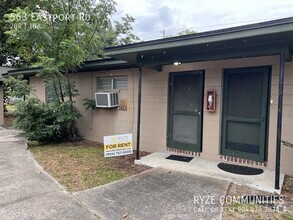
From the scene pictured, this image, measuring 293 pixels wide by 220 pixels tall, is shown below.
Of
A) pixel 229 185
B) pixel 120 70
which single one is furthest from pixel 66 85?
pixel 229 185

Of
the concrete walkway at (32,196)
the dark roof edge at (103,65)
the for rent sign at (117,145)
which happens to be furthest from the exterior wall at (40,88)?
the for rent sign at (117,145)

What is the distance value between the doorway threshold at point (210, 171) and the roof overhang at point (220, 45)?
6.63ft

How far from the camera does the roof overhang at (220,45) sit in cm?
296

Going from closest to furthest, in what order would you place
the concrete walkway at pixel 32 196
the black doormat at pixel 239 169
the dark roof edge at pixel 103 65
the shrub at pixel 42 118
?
the concrete walkway at pixel 32 196 < the black doormat at pixel 239 169 < the dark roof edge at pixel 103 65 < the shrub at pixel 42 118

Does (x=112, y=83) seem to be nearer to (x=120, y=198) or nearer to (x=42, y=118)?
Result: (x=42, y=118)

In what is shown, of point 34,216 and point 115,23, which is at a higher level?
point 115,23

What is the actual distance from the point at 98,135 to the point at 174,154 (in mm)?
2826

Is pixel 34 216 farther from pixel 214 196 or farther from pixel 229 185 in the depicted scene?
pixel 229 185

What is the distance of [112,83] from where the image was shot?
6391mm

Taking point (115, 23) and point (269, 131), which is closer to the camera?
point (269, 131)

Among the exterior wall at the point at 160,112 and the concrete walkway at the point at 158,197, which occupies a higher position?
→ the exterior wall at the point at 160,112

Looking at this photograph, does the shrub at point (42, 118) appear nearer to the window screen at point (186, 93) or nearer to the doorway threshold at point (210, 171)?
the doorway threshold at point (210, 171)

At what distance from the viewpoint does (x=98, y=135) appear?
6.86 meters

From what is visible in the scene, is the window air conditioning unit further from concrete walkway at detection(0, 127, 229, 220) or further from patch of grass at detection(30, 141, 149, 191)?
concrete walkway at detection(0, 127, 229, 220)
